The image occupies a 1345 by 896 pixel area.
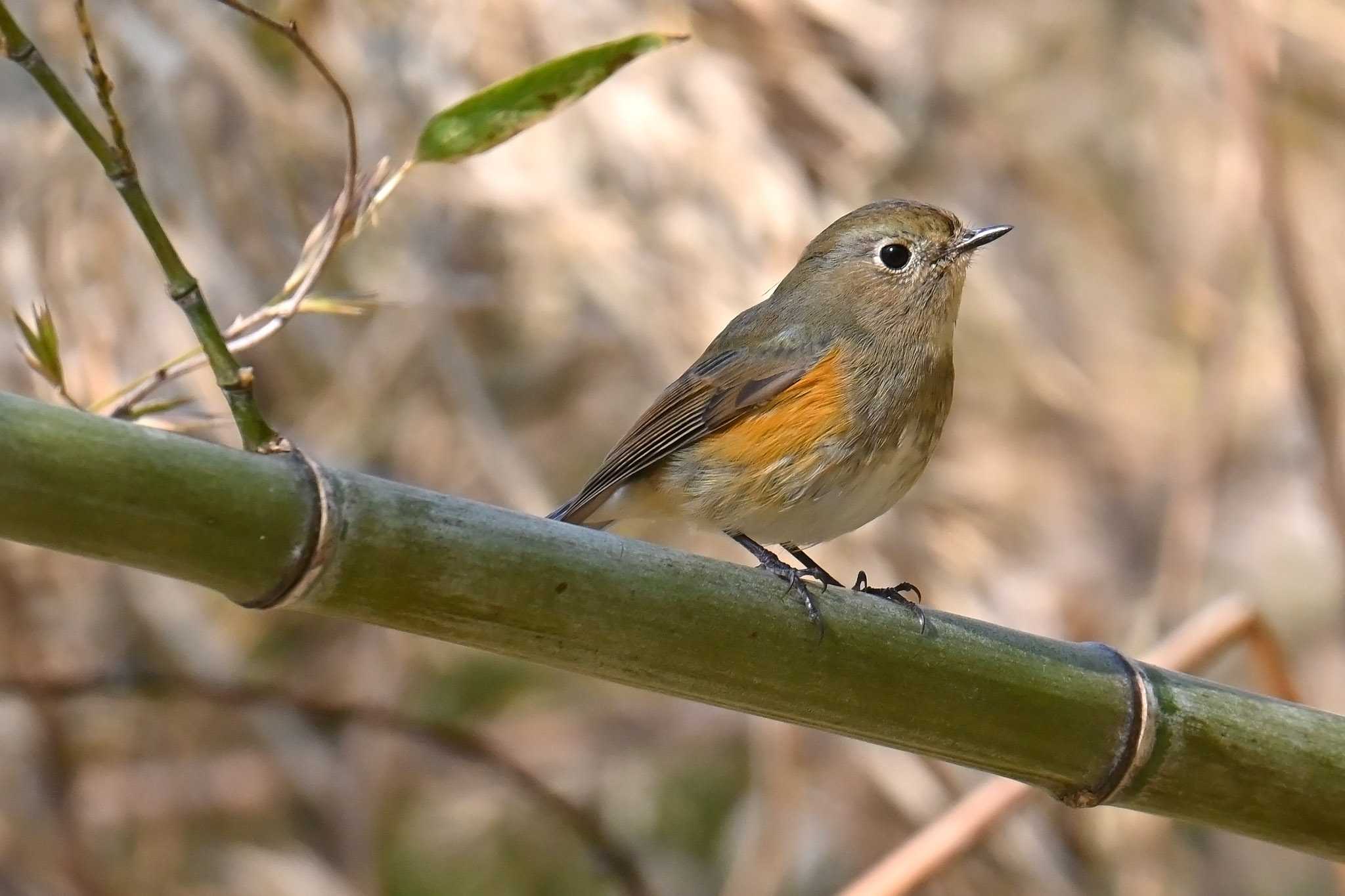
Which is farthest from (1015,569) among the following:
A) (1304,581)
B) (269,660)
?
(269,660)

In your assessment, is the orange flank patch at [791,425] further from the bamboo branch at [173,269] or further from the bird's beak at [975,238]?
the bamboo branch at [173,269]

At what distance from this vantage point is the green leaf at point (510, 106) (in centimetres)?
167

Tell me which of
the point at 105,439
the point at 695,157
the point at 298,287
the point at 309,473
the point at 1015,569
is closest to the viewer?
the point at 105,439

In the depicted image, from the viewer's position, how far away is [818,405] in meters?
2.66

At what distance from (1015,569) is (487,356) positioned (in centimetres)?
156

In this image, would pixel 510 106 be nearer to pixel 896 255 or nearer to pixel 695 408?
pixel 695 408

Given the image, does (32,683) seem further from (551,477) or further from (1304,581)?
(1304,581)

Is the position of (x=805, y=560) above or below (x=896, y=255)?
below

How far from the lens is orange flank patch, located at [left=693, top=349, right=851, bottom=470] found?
262cm

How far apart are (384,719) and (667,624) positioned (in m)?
1.73

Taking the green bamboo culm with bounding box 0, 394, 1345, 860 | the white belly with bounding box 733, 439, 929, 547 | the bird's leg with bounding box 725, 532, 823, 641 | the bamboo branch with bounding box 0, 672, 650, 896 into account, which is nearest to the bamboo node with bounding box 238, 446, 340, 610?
the green bamboo culm with bounding box 0, 394, 1345, 860

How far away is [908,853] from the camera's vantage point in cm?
238

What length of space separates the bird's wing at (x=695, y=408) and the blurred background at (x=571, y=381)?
49 centimetres

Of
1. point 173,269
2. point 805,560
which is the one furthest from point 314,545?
point 805,560
